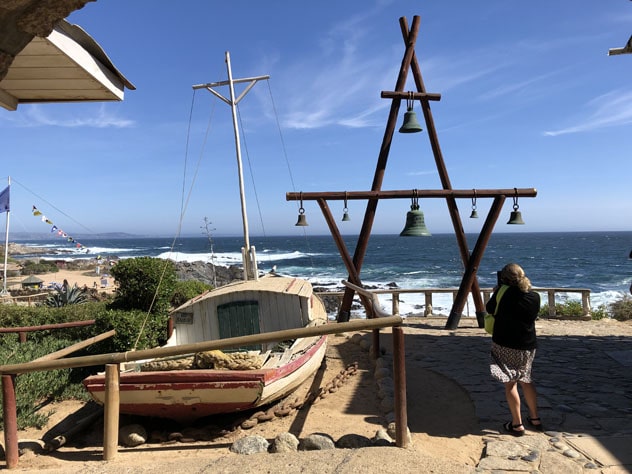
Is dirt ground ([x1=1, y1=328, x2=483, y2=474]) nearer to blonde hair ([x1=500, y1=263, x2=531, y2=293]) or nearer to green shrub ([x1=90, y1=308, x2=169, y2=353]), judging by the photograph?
green shrub ([x1=90, y1=308, x2=169, y2=353])

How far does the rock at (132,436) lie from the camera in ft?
16.0

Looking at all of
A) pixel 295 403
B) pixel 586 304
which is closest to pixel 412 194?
pixel 295 403

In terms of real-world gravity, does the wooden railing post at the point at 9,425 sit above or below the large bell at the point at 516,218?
below

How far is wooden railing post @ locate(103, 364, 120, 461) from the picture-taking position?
4027 mm

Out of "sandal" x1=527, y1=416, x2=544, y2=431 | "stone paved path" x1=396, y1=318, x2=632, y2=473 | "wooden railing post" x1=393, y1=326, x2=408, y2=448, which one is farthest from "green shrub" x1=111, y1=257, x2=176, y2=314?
"sandal" x1=527, y1=416, x2=544, y2=431

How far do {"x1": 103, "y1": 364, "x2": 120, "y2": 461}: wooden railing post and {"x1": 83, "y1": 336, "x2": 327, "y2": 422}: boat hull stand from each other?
2.87 ft

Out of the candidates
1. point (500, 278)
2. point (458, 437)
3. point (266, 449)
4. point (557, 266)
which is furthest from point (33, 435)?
point (557, 266)

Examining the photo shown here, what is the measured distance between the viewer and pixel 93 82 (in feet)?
11.3

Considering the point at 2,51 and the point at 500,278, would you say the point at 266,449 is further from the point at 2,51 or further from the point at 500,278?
the point at 2,51

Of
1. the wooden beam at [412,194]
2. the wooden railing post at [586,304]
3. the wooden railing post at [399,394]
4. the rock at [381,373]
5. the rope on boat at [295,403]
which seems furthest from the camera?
the wooden railing post at [586,304]

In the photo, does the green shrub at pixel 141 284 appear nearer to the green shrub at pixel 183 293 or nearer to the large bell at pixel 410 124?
the green shrub at pixel 183 293

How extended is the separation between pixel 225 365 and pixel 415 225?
3.97 metres

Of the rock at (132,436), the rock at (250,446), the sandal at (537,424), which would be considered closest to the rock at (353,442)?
the rock at (250,446)

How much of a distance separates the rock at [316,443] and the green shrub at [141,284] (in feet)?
16.3
